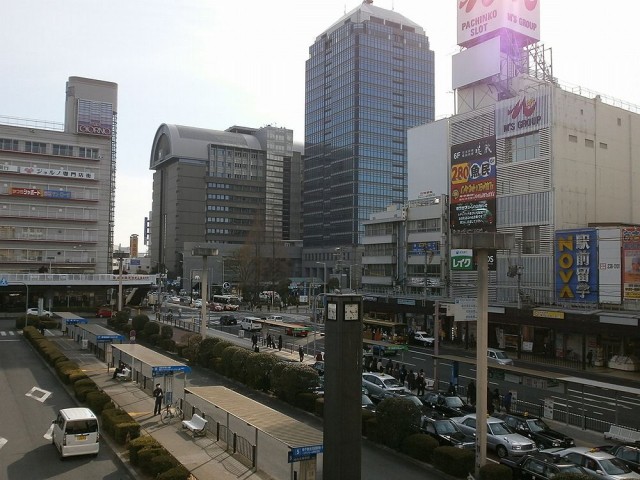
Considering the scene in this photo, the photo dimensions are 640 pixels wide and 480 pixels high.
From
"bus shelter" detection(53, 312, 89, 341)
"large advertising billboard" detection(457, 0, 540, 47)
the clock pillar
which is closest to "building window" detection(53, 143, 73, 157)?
"bus shelter" detection(53, 312, 89, 341)

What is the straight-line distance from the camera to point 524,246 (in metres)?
57.3

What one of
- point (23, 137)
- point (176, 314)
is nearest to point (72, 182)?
point (23, 137)

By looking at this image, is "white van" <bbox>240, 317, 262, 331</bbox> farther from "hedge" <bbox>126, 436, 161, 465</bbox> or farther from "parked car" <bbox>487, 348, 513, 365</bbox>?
"hedge" <bbox>126, 436, 161, 465</bbox>

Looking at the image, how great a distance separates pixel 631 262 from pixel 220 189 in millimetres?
126250

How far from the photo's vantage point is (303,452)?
15984mm

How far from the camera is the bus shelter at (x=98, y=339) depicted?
130ft

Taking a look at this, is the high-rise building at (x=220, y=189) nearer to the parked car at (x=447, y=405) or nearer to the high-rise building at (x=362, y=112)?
the high-rise building at (x=362, y=112)

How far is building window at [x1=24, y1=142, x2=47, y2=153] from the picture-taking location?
289ft

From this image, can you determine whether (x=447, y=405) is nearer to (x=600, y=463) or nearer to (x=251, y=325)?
(x=600, y=463)

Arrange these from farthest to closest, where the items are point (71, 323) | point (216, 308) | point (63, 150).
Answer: point (216, 308)
point (63, 150)
point (71, 323)

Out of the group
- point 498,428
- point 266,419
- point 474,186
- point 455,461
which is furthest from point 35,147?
point 455,461

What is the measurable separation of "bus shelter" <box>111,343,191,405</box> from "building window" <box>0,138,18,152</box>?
6208 cm

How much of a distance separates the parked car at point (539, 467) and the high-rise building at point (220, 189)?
126159 mm

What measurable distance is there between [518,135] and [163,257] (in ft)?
411
